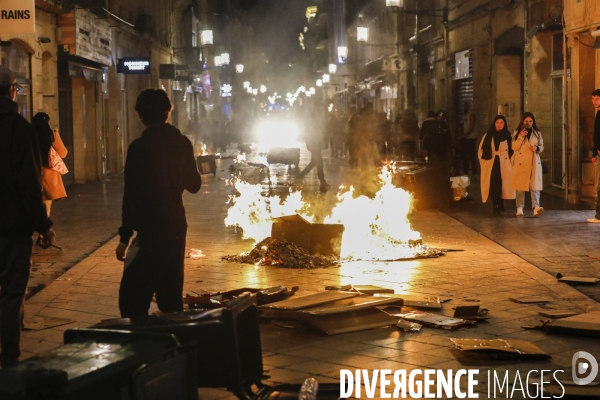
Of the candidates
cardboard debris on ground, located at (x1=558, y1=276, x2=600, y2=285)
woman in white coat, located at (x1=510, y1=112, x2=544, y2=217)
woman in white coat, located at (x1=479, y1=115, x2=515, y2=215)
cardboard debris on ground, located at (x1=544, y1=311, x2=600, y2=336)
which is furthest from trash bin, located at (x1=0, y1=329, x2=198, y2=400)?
woman in white coat, located at (x1=479, y1=115, x2=515, y2=215)

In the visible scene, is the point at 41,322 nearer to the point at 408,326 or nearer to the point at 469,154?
the point at 408,326

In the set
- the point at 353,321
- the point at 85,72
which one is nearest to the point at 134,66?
the point at 85,72

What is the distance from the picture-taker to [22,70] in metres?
19.9

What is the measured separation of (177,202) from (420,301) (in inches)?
116

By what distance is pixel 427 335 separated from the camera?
704 cm

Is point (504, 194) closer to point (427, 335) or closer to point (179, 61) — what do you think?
point (427, 335)

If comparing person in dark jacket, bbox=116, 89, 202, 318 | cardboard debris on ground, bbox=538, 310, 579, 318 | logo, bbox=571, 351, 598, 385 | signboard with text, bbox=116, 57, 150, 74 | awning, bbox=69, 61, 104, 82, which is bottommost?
logo, bbox=571, 351, 598, 385

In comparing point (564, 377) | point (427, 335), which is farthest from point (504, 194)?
point (564, 377)

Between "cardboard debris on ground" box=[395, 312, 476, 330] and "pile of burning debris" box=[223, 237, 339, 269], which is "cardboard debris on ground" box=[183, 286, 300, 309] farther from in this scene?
"pile of burning debris" box=[223, 237, 339, 269]

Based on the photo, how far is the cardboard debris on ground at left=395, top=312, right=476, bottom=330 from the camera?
7246mm

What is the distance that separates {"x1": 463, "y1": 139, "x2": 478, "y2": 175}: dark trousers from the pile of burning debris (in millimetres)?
15947

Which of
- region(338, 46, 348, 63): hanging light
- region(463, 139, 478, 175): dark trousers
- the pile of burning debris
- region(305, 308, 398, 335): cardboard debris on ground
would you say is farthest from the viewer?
region(338, 46, 348, 63): hanging light

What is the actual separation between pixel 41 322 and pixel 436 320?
3.22m

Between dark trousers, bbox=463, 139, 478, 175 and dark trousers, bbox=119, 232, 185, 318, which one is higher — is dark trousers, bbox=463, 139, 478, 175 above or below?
above
